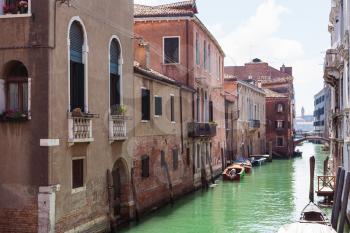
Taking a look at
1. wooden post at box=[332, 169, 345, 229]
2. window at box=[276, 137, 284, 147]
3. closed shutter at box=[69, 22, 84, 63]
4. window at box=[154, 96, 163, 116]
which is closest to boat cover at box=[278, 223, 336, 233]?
wooden post at box=[332, 169, 345, 229]

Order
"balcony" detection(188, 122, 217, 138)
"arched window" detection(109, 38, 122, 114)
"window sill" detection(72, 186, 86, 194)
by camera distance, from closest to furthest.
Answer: "window sill" detection(72, 186, 86, 194)
"arched window" detection(109, 38, 122, 114)
"balcony" detection(188, 122, 217, 138)

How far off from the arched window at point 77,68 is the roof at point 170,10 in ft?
38.1

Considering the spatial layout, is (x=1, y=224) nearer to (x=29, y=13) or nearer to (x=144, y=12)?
(x=29, y=13)

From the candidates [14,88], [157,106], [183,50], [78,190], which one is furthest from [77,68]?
[183,50]

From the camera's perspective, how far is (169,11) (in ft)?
77.4

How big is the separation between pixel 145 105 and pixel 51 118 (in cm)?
639

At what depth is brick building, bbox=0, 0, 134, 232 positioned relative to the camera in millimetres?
10547

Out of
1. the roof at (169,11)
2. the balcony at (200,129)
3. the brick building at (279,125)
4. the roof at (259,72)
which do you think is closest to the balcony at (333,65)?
the balcony at (200,129)

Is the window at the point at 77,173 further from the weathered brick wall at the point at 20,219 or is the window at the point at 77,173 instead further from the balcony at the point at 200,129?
the balcony at the point at 200,129

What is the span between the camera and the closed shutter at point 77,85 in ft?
38.8

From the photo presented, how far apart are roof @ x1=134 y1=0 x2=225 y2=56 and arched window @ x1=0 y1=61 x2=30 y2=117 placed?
43.1 feet

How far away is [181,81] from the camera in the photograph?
23.5 meters

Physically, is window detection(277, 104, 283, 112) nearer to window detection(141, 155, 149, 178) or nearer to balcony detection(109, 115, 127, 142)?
window detection(141, 155, 149, 178)

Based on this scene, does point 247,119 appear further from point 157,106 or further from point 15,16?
point 15,16
